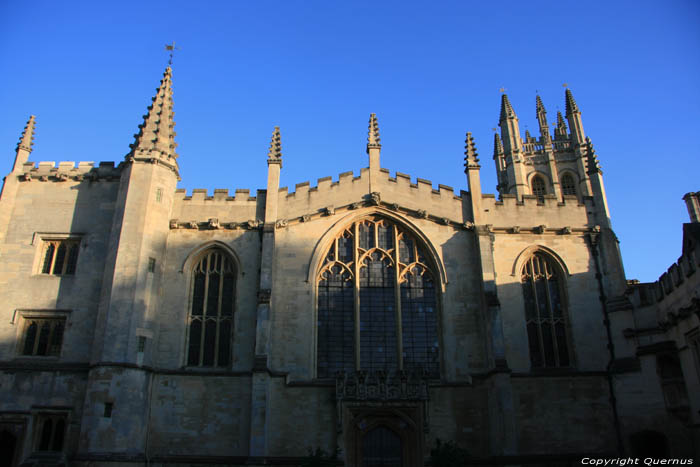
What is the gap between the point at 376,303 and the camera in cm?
2014

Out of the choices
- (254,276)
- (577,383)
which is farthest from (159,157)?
(577,383)

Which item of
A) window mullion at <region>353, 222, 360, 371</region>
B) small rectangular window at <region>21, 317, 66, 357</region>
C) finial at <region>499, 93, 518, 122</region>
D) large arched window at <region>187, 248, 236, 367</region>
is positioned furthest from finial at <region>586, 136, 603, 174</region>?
finial at <region>499, 93, 518, 122</region>

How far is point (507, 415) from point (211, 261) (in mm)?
10950

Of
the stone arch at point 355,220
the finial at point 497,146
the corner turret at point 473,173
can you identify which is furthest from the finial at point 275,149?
the finial at point 497,146

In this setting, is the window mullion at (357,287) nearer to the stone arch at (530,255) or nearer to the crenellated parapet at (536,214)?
the crenellated parapet at (536,214)

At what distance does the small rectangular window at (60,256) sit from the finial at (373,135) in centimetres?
1100

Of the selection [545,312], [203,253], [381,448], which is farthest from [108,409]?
[545,312]

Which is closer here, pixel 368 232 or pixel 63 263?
pixel 63 263

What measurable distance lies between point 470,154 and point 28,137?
54.9ft

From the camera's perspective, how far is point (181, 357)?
1881 cm

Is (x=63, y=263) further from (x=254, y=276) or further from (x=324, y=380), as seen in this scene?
(x=324, y=380)

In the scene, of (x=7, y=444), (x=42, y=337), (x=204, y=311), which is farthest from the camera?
(x=204, y=311)

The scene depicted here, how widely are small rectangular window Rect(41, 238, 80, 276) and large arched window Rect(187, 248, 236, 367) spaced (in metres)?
4.12

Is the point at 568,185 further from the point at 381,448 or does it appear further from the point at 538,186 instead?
the point at 381,448
